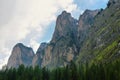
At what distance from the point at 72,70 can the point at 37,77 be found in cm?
2573

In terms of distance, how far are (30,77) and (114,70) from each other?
63.9 meters

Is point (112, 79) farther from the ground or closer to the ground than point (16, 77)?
closer to the ground

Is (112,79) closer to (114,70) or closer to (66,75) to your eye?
(114,70)

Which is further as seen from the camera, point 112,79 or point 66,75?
point 66,75

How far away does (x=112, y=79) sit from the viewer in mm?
162250

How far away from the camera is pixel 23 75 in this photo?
19725cm

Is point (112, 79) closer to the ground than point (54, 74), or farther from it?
closer to the ground

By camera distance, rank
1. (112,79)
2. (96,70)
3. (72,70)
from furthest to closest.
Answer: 1. (72,70)
2. (96,70)
3. (112,79)

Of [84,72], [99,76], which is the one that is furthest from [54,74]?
[99,76]

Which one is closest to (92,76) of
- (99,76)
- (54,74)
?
(99,76)

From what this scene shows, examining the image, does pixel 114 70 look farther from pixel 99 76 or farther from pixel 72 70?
pixel 72 70

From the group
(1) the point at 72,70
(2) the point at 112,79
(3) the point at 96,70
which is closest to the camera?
(2) the point at 112,79

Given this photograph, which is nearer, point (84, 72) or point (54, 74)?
point (84, 72)

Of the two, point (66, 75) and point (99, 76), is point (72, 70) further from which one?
point (99, 76)
